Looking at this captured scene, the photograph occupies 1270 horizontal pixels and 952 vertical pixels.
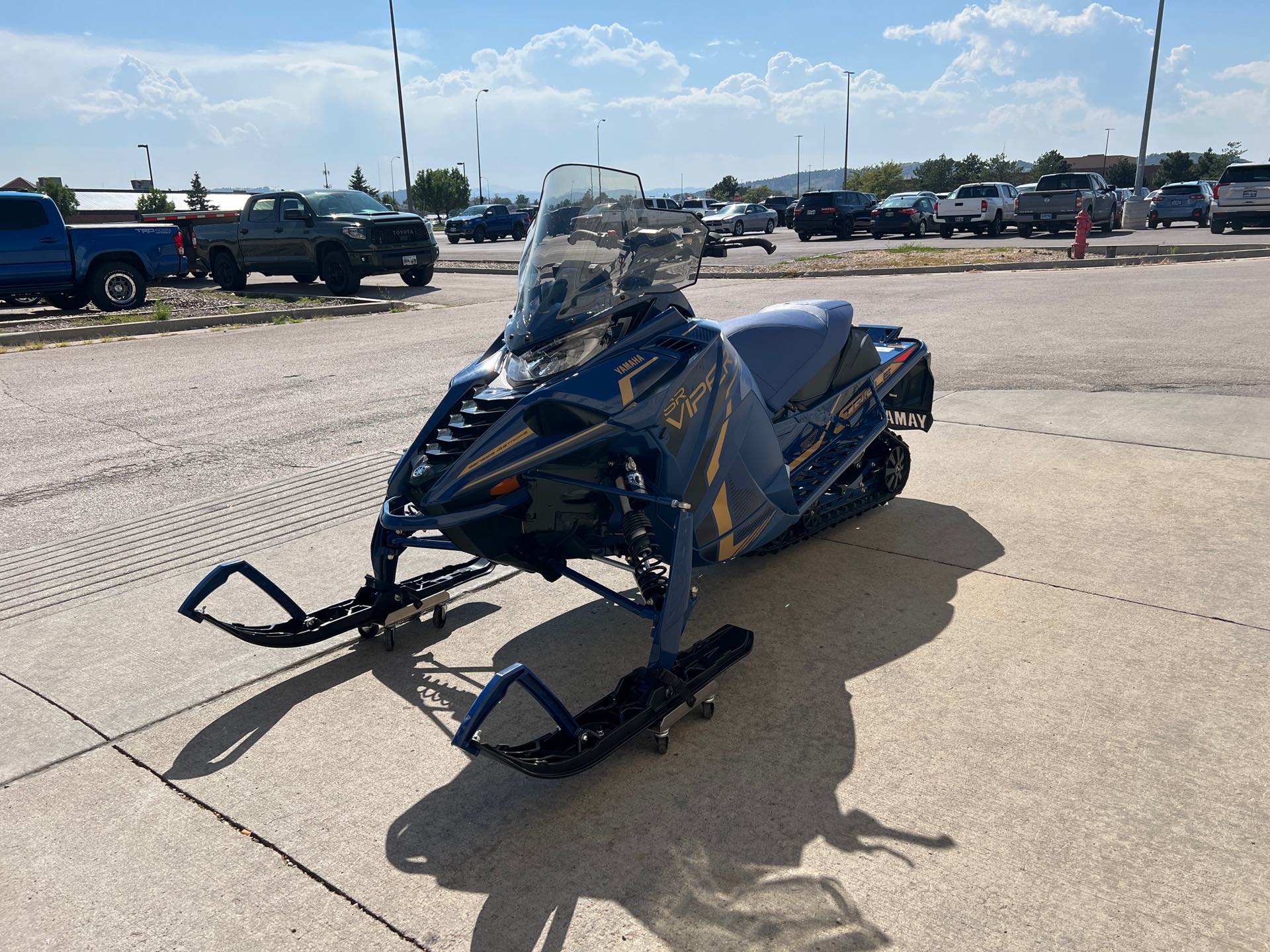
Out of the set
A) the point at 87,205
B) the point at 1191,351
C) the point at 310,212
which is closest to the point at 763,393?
the point at 1191,351

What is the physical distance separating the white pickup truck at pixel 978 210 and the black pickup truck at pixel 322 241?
17.4 metres

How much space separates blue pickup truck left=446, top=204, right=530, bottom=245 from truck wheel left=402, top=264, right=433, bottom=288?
22492mm

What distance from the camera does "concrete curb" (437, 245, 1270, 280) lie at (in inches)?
741

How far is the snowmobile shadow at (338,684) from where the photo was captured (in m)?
3.45

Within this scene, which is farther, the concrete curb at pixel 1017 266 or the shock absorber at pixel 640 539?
the concrete curb at pixel 1017 266

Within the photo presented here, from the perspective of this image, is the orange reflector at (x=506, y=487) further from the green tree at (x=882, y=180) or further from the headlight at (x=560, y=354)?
the green tree at (x=882, y=180)

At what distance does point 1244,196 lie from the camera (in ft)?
85.7

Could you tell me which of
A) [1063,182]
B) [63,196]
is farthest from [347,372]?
[63,196]

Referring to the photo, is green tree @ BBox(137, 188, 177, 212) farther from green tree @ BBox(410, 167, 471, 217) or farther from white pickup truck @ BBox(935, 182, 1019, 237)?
white pickup truck @ BBox(935, 182, 1019, 237)

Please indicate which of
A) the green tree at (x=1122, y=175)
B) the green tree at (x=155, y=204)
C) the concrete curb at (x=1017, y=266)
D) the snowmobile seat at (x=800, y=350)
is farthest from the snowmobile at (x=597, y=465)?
the green tree at (x=1122, y=175)

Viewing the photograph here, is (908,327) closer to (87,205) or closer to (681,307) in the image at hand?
(681,307)

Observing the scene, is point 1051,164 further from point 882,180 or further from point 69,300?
point 69,300

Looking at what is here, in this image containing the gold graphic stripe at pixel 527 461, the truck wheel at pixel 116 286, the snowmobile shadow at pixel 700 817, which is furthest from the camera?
the truck wheel at pixel 116 286

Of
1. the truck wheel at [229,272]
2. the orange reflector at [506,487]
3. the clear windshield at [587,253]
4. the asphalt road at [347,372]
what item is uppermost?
the clear windshield at [587,253]
